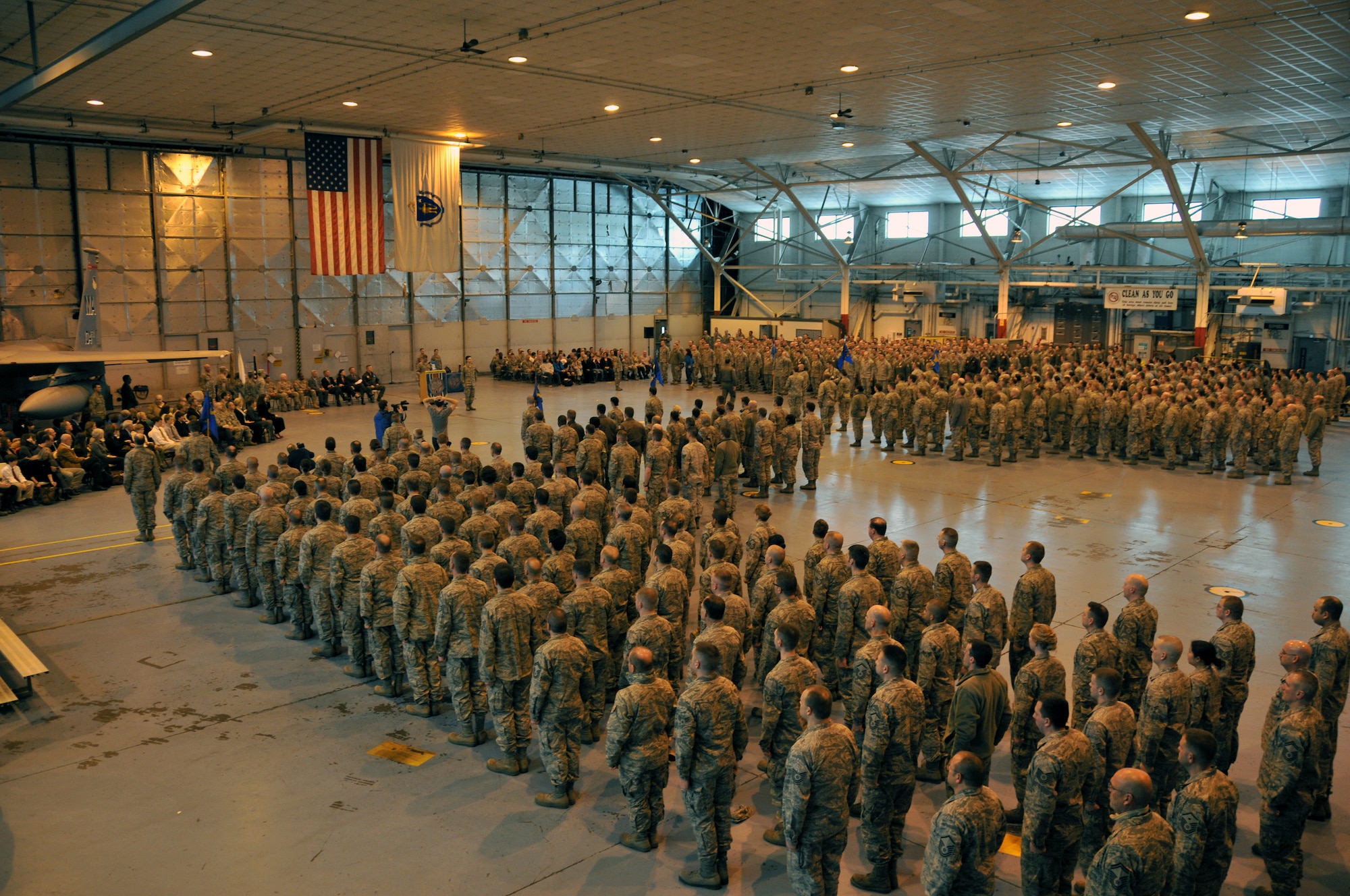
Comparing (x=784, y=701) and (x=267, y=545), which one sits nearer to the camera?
(x=784, y=701)

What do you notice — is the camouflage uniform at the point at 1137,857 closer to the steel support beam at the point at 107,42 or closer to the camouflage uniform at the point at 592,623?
the camouflage uniform at the point at 592,623

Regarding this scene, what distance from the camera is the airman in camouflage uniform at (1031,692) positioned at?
19.3 ft

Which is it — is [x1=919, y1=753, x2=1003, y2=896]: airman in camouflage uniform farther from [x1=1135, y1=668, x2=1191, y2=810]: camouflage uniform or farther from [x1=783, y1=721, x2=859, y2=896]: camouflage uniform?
[x1=1135, y1=668, x2=1191, y2=810]: camouflage uniform

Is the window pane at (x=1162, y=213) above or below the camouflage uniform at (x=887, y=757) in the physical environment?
above

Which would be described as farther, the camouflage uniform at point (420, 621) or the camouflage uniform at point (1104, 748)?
the camouflage uniform at point (420, 621)

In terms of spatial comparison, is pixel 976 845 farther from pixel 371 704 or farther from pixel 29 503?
pixel 29 503

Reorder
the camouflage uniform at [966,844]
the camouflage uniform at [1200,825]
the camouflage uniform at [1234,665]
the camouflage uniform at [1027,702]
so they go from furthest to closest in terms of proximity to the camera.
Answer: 1. the camouflage uniform at [1234,665]
2. the camouflage uniform at [1027,702]
3. the camouflage uniform at [1200,825]
4. the camouflage uniform at [966,844]

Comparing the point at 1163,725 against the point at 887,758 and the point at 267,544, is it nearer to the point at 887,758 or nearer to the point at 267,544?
the point at 887,758

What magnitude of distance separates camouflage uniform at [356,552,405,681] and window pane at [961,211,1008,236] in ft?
108

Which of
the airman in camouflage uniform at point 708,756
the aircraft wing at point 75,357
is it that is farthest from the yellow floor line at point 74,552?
the airman in camouflage uniform at point 708,756

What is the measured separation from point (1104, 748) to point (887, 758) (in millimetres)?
1205

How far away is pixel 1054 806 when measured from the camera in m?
4.83

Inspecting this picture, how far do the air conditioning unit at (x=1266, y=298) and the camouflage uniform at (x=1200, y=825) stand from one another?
28.1 m

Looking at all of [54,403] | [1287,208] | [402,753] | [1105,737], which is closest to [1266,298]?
[1287,208]
